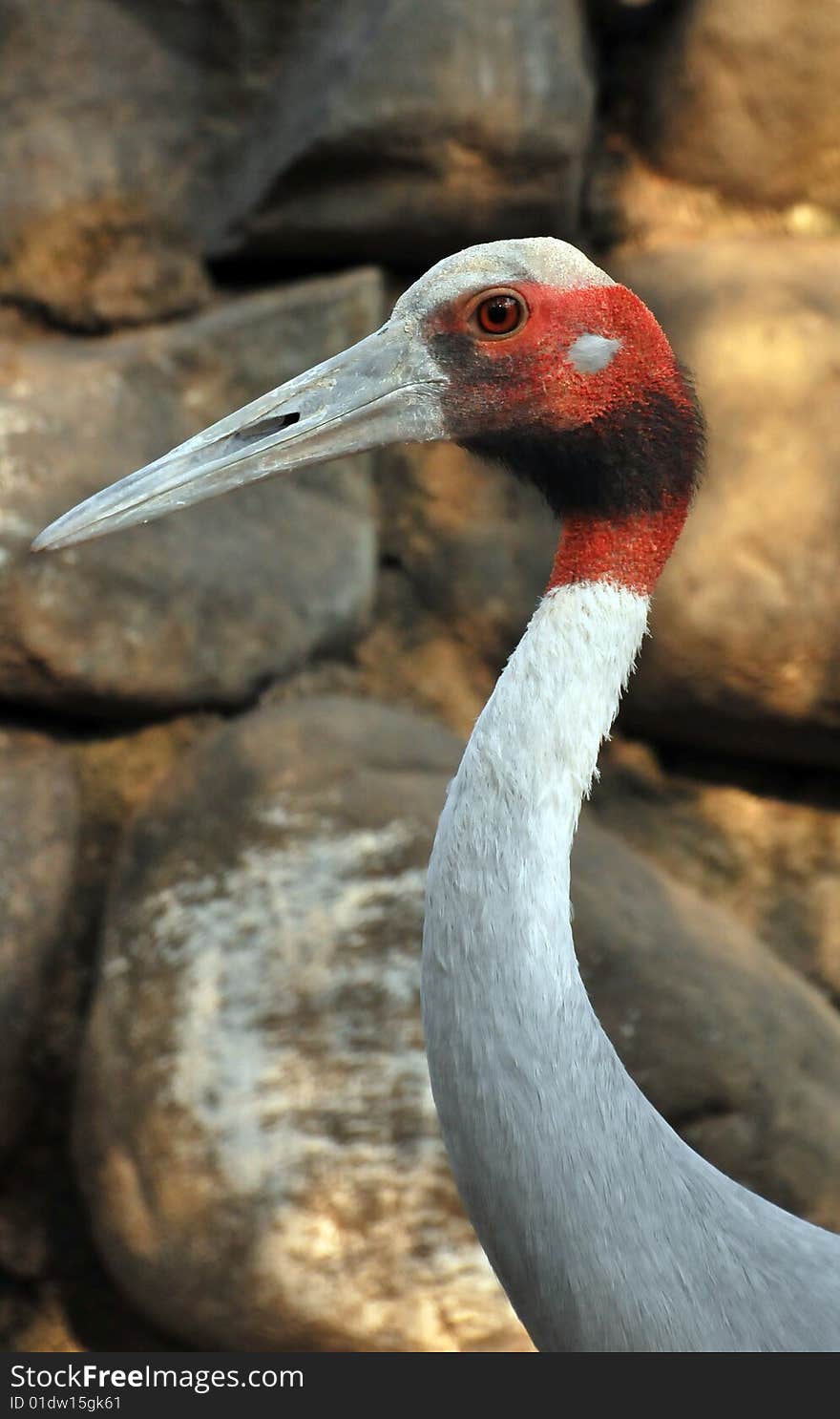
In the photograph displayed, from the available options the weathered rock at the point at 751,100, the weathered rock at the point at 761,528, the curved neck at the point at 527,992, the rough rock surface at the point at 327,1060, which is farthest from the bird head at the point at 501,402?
the weathered rock at the point at 751,100

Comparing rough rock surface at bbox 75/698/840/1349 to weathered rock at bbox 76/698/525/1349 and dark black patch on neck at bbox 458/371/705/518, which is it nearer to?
weathered rock at bbox 76/698/525/1349

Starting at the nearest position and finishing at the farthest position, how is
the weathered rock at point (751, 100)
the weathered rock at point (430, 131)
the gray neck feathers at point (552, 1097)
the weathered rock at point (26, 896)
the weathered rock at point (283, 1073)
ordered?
1. the gray neck feathers at point (552, 1097)
2. the weathered rock at point (283, 1073)
3. the weathered rock at point (26, 896)
4. the weathered rock at point (430, 131)
5. the weathered rock at point (751, 100)

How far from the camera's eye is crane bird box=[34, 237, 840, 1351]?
1540mm

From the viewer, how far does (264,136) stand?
10.3 feet

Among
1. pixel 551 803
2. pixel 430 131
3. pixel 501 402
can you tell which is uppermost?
pixel 501 402

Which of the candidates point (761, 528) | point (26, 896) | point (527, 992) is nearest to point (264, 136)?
point (761, 528)

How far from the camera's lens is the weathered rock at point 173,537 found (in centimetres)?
282

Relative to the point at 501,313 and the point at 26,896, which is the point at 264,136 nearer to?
the point at 26,896

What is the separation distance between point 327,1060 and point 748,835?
109cm

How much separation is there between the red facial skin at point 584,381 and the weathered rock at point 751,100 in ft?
5.59

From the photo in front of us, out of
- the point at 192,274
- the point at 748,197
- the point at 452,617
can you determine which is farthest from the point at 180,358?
the point at 748,197

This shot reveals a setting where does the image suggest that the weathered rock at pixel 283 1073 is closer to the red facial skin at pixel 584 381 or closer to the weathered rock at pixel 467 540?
the weathered rock at pixel 467 540

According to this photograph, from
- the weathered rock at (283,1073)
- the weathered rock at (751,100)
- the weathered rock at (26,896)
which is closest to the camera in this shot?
the weathered rock at (283,1073)

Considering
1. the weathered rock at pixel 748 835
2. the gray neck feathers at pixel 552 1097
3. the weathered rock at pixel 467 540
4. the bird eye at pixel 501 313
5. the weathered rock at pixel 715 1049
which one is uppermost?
the bird eye at pixel 501 313
